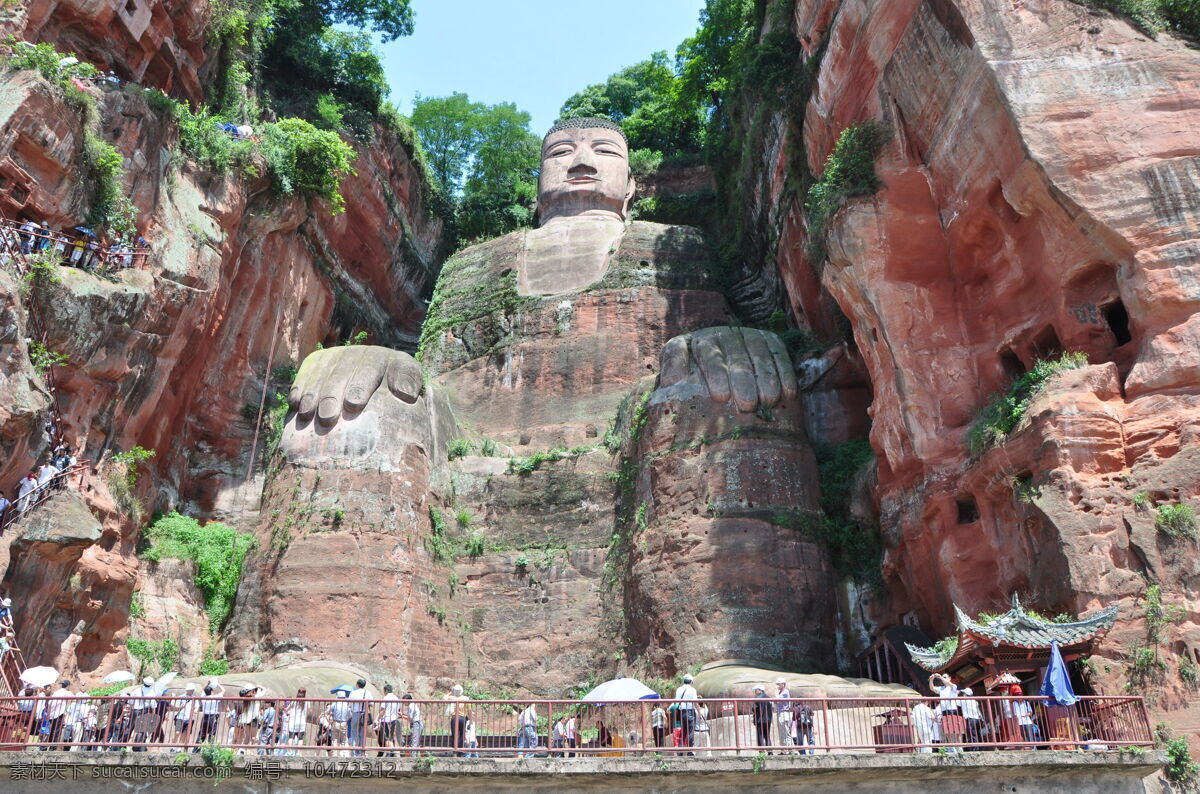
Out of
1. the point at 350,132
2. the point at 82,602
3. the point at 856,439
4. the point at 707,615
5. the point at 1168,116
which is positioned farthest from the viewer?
the point at 350,132

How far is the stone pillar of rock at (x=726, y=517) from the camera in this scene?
21047mm

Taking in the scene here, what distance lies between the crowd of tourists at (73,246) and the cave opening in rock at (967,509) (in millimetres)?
15856

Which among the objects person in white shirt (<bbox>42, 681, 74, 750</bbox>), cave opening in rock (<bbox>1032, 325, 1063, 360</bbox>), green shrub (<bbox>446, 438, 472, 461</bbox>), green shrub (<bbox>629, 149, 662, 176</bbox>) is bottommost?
person in white shirt (<bbox>42, 681, 74, 750</bbox>)

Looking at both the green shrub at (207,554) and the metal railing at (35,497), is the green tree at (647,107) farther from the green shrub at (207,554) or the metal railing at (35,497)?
the metal railing at (35,497)

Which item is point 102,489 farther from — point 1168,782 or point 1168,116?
point 1168,116

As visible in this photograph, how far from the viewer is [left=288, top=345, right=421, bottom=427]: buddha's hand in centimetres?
2481

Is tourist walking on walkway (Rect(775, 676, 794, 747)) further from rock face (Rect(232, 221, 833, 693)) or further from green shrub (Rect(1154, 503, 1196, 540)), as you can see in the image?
green shrub (Rect(1154, 503, 1196, 540))

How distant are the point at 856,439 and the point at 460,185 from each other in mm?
23464

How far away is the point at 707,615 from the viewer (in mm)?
21141

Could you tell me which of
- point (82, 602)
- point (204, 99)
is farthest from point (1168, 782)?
point (204, 99)

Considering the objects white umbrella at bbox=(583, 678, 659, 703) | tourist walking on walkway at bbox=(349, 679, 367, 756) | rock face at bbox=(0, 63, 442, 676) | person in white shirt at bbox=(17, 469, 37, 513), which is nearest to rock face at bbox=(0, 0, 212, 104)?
rock face at bbox=(0, 63, 442, 676)

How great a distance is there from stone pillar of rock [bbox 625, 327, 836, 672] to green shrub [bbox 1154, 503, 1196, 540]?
285 inches

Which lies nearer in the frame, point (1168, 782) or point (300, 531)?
point (1168, 782)

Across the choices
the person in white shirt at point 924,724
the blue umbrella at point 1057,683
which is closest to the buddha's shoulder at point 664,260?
the person in white shirt at point 924,724
